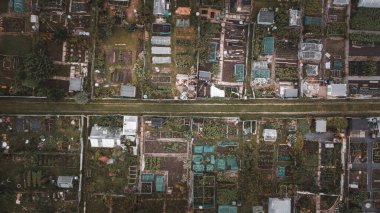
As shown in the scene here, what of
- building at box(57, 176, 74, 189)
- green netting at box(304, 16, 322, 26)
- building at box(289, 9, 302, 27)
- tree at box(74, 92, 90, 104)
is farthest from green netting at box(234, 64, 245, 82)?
building at box(57, 176, 74, 189)

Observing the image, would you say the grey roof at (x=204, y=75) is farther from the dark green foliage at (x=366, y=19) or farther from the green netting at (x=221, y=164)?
the dark green foliage at (x=366, y=19)

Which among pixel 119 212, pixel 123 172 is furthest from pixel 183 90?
pixel 119 212

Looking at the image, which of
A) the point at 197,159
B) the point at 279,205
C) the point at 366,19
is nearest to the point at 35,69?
the point at 197,159

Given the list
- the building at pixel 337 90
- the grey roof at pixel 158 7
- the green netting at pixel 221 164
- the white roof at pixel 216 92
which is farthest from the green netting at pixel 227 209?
the grey roof at pixel 158 7

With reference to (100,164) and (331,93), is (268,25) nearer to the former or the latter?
(331,93)

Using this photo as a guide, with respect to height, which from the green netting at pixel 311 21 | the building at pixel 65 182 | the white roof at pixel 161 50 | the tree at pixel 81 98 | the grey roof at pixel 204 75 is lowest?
the building at pixel 65 182

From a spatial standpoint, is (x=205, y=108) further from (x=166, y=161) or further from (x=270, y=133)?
(x=270, y=133)

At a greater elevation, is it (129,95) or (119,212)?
(129,95)
